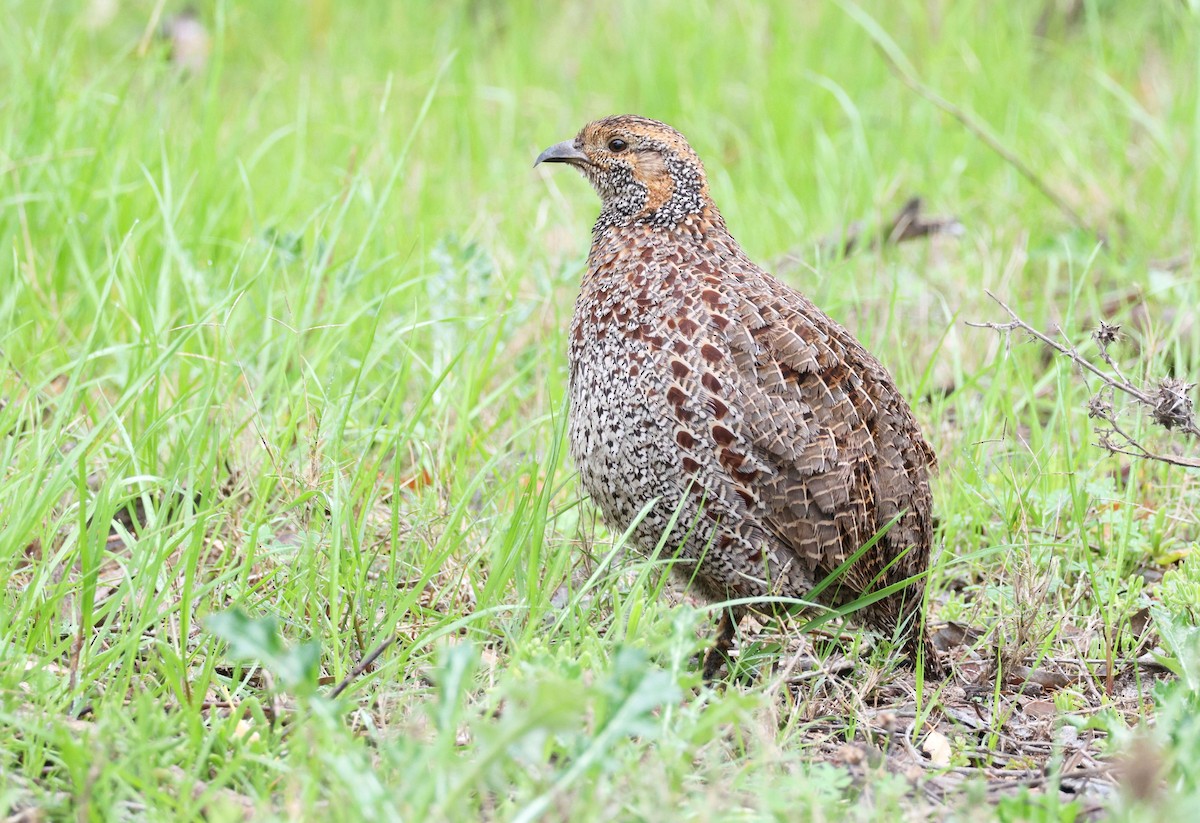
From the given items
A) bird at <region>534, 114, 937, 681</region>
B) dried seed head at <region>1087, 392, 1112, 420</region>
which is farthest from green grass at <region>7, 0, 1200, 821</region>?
dried seed head at <region>1087, 392, 1112, 420</region>

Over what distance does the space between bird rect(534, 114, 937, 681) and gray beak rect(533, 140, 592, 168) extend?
1.77ft

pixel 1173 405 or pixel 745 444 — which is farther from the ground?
pixel 1173 405

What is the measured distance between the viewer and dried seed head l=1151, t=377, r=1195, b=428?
3.14m

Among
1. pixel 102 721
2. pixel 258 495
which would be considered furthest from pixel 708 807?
pixel 258 495

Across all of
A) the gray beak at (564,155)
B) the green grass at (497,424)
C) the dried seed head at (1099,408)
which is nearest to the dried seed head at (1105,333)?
the dried seed head at (1099,408)

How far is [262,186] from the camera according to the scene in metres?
5.83

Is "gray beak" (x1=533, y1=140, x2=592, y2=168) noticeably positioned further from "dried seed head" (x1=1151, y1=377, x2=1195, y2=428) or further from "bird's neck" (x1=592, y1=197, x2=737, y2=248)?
"dried seed head" (x1=1151, y1=377, x2=1195, y2=428)

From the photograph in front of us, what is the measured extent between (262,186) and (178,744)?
146 inches

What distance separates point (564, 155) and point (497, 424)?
33.6 inches

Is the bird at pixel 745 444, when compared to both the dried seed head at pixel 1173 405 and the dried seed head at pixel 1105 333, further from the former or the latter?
the dried seed head at pixel 1173 405

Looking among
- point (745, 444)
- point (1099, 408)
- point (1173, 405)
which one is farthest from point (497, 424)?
point (1173, 405)

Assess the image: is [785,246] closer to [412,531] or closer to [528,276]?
[528,276]

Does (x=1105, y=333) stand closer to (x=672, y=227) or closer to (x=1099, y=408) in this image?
(x=1099, y=408)

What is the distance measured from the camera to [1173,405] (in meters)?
3.16
